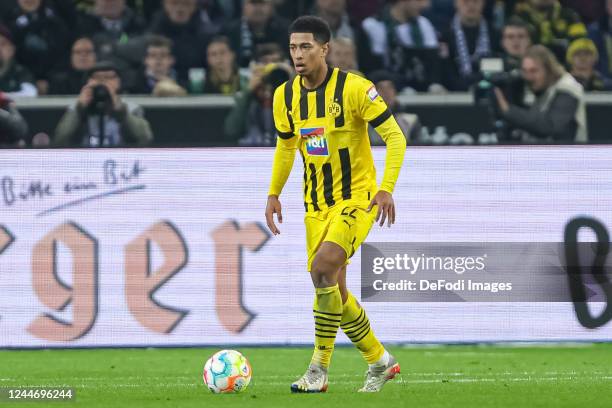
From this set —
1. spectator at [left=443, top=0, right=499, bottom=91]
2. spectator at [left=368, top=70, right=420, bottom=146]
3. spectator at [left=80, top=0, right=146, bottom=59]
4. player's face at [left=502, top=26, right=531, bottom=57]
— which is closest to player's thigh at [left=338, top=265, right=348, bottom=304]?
spectator at [left=368, top=70, right=420, bottom=146]

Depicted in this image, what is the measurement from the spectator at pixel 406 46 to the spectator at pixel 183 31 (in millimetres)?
1908

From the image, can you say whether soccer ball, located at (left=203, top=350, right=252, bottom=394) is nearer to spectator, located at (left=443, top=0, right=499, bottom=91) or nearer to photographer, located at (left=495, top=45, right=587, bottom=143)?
photographer, located at (left=495, top=45, right=587, bottom=143)

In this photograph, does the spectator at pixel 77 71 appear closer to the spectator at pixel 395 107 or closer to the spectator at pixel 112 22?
the spectator at pixel 112 22

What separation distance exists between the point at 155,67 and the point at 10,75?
172cm

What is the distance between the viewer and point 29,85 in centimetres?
1591

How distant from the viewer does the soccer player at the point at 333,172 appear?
26.9ft

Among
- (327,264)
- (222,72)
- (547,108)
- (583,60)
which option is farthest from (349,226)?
(583,60)

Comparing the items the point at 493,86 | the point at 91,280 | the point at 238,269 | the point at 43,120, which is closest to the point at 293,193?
the point at 238,269

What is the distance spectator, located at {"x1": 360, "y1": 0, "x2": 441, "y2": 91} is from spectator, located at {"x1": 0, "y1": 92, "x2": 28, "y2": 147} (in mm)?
4206

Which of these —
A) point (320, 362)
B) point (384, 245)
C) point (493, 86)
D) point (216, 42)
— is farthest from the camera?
point (216, 42)

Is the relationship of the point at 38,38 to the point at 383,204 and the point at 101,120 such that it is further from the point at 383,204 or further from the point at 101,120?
the point at 383,204

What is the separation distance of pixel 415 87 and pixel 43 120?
4.12 meters

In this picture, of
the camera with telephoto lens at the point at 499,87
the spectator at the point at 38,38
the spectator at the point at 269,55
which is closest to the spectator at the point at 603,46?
the camera with telephoto lens at the point at 499,87

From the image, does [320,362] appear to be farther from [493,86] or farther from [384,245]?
[493,86]
